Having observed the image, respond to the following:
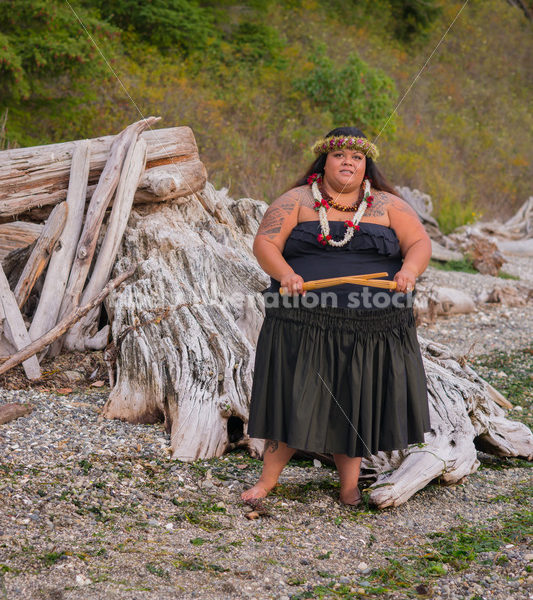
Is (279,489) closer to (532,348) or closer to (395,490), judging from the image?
(395,490)

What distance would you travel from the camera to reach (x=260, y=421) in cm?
339

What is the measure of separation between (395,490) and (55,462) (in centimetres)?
183

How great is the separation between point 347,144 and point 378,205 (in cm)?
35

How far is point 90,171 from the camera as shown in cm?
573

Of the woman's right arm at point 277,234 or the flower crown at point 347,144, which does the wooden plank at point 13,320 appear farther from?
the flower crown at point 347,144

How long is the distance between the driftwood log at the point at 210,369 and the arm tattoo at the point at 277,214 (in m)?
1.36

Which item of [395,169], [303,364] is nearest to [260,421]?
[303,364]

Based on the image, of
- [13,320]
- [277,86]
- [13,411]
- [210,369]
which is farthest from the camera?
[277,86]

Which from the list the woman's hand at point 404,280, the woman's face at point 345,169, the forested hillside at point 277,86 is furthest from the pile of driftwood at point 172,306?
the forested hillside at point 277,86

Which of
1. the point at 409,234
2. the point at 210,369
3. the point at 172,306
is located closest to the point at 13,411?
the point at 210,369

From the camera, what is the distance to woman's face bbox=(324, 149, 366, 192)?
11.2 ft

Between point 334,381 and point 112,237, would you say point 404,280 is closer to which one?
point 334,381

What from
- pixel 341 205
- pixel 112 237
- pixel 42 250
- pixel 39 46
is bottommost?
pixel 42 250

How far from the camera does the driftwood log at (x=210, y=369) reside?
3.97 meters
